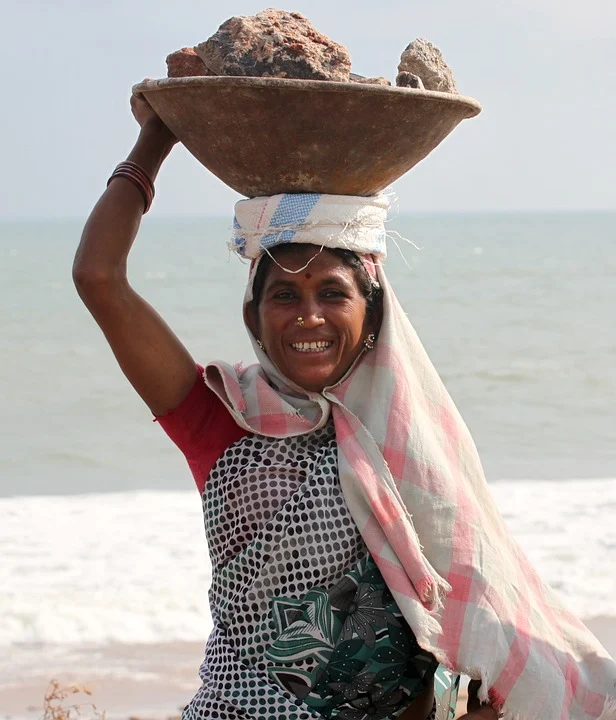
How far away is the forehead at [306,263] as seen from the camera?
204 centimetres

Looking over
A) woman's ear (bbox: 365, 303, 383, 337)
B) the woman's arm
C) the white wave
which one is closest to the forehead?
woman's ear (bbox: 365, 303, 383, 337)

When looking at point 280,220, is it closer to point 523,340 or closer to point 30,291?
point 523,340

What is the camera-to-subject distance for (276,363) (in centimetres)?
213

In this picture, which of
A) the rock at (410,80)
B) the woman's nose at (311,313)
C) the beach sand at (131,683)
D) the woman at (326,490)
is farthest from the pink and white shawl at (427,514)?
the beach sand at (131,683)

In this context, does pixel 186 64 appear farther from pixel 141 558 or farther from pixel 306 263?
pixel 141 558

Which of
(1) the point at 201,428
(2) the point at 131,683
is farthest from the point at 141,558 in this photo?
(1) the point at 201,428

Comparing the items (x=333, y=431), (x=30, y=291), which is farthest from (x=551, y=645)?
(x=30, y=291)

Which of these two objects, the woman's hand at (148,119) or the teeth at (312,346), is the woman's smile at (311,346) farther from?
the woman's hand at (148,119)

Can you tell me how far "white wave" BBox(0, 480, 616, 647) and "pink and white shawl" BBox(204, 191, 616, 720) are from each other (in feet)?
10.1

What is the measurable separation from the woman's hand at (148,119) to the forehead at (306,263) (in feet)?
1.13

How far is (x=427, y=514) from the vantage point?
81.5 inches

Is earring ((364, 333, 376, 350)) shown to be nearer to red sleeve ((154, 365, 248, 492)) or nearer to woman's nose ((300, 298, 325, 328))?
woman's nose ((300, 298, 325, 328))

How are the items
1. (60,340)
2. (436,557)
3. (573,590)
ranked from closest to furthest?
(436,557), (573,590), (60,340)

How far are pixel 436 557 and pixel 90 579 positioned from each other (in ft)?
13.6
